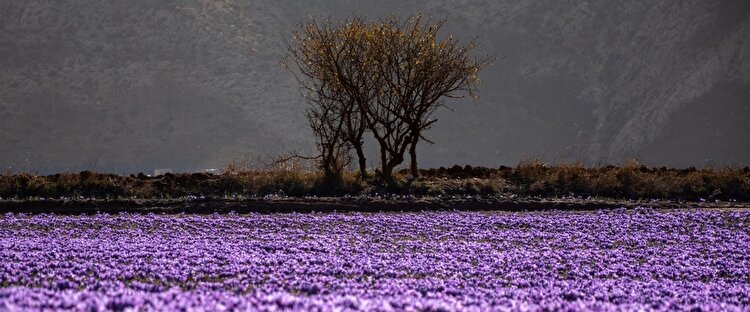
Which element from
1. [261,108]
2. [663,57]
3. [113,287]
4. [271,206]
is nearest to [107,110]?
[261,108]

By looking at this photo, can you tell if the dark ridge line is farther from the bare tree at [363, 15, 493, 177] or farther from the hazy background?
the hazy background

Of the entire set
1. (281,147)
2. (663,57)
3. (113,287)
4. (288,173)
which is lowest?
(113,287)

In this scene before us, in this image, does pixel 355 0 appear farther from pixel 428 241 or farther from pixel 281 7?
pixel 428 241

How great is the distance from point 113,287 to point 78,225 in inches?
344

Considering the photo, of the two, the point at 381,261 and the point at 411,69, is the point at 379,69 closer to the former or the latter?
the point at 411,69

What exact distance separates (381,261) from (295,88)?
80308mm

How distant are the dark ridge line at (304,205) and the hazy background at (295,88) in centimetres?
5796

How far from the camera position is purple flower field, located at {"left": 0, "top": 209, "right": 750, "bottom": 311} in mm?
9195

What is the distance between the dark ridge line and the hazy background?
58.0 metres

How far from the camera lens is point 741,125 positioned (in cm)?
8256

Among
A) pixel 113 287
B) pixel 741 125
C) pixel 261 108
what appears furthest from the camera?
pixel 261 108

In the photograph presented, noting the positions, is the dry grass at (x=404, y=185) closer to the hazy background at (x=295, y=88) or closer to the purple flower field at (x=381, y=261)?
the purple flower field at (x=381, y=261)

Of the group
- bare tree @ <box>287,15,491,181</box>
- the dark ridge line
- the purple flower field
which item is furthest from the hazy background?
the purple flower field

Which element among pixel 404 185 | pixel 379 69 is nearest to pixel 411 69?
pixel 379 69
